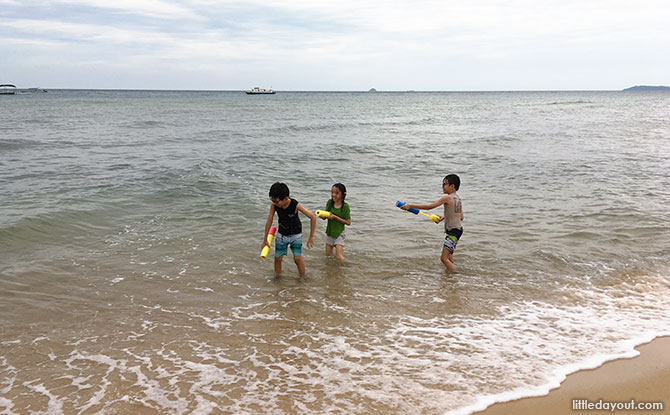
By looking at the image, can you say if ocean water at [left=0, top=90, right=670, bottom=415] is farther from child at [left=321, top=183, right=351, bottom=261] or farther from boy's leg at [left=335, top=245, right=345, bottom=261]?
child at [left=321, top=183, right=351, bottom=261]

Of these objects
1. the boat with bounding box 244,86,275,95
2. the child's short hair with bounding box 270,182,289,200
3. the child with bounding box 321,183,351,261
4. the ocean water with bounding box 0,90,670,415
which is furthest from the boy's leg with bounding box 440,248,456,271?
the boat with bounding box 244,86,275,95

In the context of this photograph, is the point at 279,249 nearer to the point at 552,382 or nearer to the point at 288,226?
the point at 288,226

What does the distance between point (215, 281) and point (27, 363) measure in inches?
93.6

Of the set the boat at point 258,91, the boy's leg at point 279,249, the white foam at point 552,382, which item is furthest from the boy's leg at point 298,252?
the boat at point 258,91

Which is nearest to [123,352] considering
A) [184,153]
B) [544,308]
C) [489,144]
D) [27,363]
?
[27,363]

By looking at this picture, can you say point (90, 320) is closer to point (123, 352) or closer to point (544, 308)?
point (123, 352)

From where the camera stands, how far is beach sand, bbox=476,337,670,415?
3.54 m

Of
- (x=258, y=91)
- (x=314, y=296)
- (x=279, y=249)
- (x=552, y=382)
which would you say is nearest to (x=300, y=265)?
(x=279, y=249)

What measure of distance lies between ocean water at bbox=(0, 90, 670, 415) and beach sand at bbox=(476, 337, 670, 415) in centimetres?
11

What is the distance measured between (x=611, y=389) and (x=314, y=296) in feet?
10.4

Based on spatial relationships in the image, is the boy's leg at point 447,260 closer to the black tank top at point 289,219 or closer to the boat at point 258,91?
the black tank top at point 289,219

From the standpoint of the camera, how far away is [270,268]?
677cm

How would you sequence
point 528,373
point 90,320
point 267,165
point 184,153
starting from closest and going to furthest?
point 528,373 → point 90,320 → point 267,165 → point 184,153

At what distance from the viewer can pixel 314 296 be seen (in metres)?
5.75
